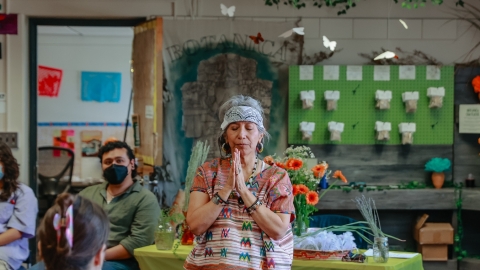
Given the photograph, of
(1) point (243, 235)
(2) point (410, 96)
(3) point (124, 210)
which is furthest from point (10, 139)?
(1) point (243, 235)

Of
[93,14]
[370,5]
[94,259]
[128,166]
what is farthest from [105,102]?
[94,259]

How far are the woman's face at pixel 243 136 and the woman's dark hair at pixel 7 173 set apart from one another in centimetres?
198

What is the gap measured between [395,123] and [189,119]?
5.55 ft

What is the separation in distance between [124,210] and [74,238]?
2.54 m

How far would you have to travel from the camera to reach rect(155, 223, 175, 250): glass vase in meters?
4.21

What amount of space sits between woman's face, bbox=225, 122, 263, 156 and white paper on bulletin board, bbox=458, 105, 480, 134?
3.43 metres

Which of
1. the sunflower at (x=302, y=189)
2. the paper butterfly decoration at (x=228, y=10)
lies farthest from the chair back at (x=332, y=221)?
the paper butterfly decoration at (x=228, y=10)

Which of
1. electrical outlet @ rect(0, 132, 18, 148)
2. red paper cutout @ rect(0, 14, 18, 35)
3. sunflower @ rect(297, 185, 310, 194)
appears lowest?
sunflower @ rect(297, 185, 310, 194)

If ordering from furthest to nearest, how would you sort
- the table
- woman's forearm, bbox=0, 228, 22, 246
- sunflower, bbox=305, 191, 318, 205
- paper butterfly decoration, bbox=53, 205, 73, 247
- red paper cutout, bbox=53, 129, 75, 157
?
red paper cutout, bbox=53, 129, 75, 157
woman's forearm, bbox=0, 228, 22, 246
sunflower, bbox=305, 191, 318, 205
the table
paper butterfly decoration, bbox=53, 205, 73, 247

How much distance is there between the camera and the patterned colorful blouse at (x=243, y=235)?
313cm

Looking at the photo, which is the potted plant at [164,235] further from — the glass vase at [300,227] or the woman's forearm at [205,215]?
the woman's forearm at [205,215]

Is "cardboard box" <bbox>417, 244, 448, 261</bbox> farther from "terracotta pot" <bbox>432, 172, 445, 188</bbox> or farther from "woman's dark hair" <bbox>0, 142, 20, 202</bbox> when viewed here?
"woman's dark hair" <bbox>0, 142, 20, 202</bbox>

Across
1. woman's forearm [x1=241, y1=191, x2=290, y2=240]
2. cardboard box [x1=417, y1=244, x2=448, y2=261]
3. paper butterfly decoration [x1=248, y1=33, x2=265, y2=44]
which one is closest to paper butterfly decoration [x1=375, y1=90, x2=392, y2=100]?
paper butterfly decoration [x1=248, y1=33, x2=265, y2=44]

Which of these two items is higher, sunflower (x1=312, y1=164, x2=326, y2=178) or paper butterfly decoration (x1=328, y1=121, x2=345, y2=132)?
paper butterfly decoration (x1=328, y1=121, x2=345, y2=132)
